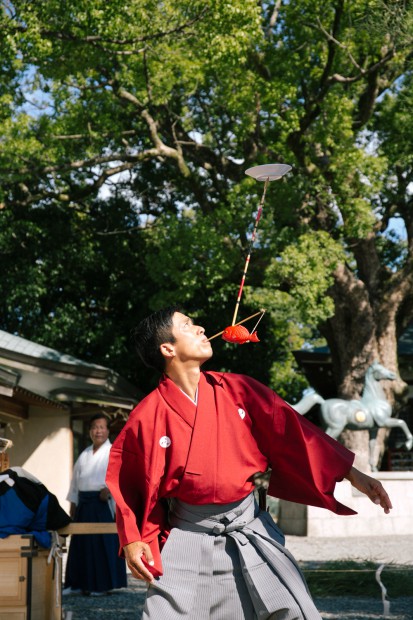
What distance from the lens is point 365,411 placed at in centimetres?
1464

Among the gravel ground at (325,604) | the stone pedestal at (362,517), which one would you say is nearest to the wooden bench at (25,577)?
the gravel ground at (325,604)

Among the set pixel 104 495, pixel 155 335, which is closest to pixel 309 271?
pixel 104 495

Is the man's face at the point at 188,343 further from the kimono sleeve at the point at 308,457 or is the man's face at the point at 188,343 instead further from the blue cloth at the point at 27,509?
the blue cloth at the point at 27,509

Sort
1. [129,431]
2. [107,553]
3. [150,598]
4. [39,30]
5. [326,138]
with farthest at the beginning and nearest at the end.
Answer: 1. [326,138]
2. [39,30]
3. [107,553]
4. [129,431]
5. [150,598]

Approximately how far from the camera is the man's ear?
A: 11.8 ft

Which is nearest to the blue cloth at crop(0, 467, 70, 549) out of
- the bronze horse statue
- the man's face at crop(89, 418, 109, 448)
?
the man's face at crop(89, 418, 109, 448)

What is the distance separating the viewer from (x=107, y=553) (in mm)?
8070

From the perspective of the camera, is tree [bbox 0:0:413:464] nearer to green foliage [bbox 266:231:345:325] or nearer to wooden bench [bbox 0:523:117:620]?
green foliage [bbox 266:231:345:325]

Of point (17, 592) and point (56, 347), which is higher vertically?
point (56, 347)

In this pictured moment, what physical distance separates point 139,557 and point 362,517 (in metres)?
11.4

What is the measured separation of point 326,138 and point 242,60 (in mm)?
2144

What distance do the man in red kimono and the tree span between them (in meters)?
9.97

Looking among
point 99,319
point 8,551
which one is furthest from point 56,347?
point 8,551

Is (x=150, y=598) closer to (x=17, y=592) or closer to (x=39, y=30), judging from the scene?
(x=17, y=592)
